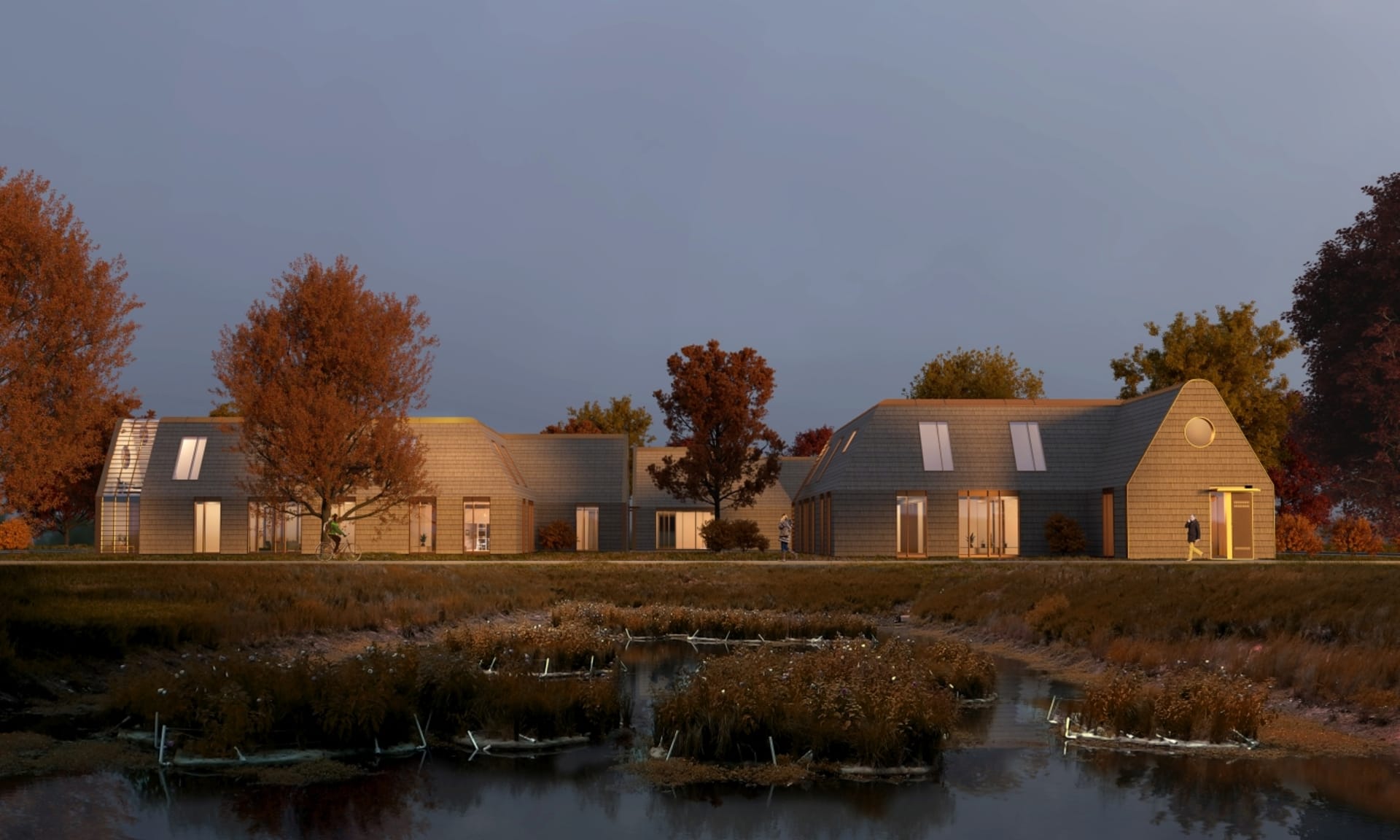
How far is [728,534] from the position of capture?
184 feet

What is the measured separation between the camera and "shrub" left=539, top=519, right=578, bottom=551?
6091 cm

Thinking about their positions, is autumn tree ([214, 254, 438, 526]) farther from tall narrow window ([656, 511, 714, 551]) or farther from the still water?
the still water

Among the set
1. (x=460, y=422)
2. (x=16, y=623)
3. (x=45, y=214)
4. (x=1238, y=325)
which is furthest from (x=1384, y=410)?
(x=45, y=214)

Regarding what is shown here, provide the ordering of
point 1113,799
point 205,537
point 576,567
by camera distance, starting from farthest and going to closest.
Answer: point 205,537, point 576,567, point 1113,799

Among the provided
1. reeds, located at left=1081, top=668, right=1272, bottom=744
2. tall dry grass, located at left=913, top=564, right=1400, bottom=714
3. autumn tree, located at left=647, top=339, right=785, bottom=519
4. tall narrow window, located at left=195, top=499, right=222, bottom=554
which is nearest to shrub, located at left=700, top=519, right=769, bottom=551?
autumn tree, located at left=647, top=339, right=785, bottom=519

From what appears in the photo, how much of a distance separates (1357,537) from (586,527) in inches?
1545

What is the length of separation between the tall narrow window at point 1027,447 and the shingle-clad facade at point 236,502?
2296 centimetres

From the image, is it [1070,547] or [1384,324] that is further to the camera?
[1384,324]

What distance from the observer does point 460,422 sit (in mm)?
57562

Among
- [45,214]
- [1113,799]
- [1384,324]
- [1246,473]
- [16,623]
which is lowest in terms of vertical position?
[1113,799]

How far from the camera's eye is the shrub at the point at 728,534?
55781mm

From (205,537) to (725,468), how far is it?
24.3m

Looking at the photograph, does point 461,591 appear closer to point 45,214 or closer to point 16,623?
point 16,623

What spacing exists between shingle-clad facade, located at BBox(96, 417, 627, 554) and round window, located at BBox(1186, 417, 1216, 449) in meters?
29.6
